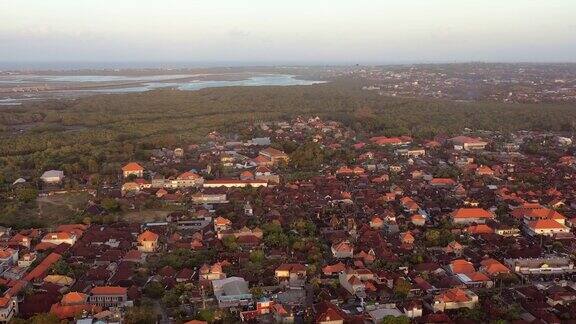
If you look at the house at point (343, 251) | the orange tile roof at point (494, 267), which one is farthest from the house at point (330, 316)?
the orange tile roof at point (494, 267)

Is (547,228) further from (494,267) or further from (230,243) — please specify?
(230,243)

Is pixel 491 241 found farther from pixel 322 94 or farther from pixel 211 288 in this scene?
pixel 322 94

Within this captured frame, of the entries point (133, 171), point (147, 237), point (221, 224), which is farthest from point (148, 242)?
point (133, 171)

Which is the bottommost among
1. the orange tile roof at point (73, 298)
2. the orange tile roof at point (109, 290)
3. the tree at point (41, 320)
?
the orange tile roof at point (109, 290)

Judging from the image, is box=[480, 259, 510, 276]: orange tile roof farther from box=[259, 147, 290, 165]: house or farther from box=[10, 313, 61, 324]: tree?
box=[259, 147, 290, 165]: house

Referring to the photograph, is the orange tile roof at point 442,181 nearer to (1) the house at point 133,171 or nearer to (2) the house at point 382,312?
(2) the house at point 382,312

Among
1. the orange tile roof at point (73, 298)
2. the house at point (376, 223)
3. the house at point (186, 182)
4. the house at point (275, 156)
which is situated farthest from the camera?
the house at point (275, 156)
